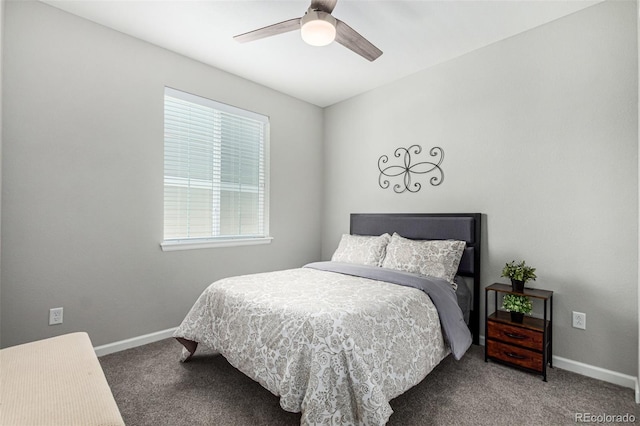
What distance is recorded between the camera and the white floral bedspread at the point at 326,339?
150cm

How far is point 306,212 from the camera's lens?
13.9 feet

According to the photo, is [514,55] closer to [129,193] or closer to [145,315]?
[129,193]

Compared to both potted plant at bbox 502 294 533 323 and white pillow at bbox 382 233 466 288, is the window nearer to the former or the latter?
white pillow at bbox 382 233 466 288

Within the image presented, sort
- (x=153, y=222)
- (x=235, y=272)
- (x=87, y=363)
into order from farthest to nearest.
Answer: (x=235, y=272), (x=153, y=222), (x=87, y=363)

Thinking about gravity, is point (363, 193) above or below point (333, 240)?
above

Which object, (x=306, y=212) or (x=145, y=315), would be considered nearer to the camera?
(x=145, y=315)

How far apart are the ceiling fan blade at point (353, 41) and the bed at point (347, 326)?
5.39 ft

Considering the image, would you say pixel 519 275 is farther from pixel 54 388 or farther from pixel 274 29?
pixel 54 388

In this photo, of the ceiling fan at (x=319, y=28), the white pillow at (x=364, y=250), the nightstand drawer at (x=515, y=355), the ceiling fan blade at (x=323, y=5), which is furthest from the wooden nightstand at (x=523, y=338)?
the ceiling fan blade at (x=323, y=5)

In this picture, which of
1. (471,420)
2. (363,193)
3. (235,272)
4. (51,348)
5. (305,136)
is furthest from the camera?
(305,136)

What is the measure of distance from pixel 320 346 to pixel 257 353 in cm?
48

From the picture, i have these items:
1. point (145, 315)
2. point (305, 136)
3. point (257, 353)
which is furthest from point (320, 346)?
point (305, 136)

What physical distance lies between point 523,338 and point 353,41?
2458 mm

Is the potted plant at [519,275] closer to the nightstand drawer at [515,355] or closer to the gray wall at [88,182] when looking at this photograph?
the nightstand drawer at [515,355]
